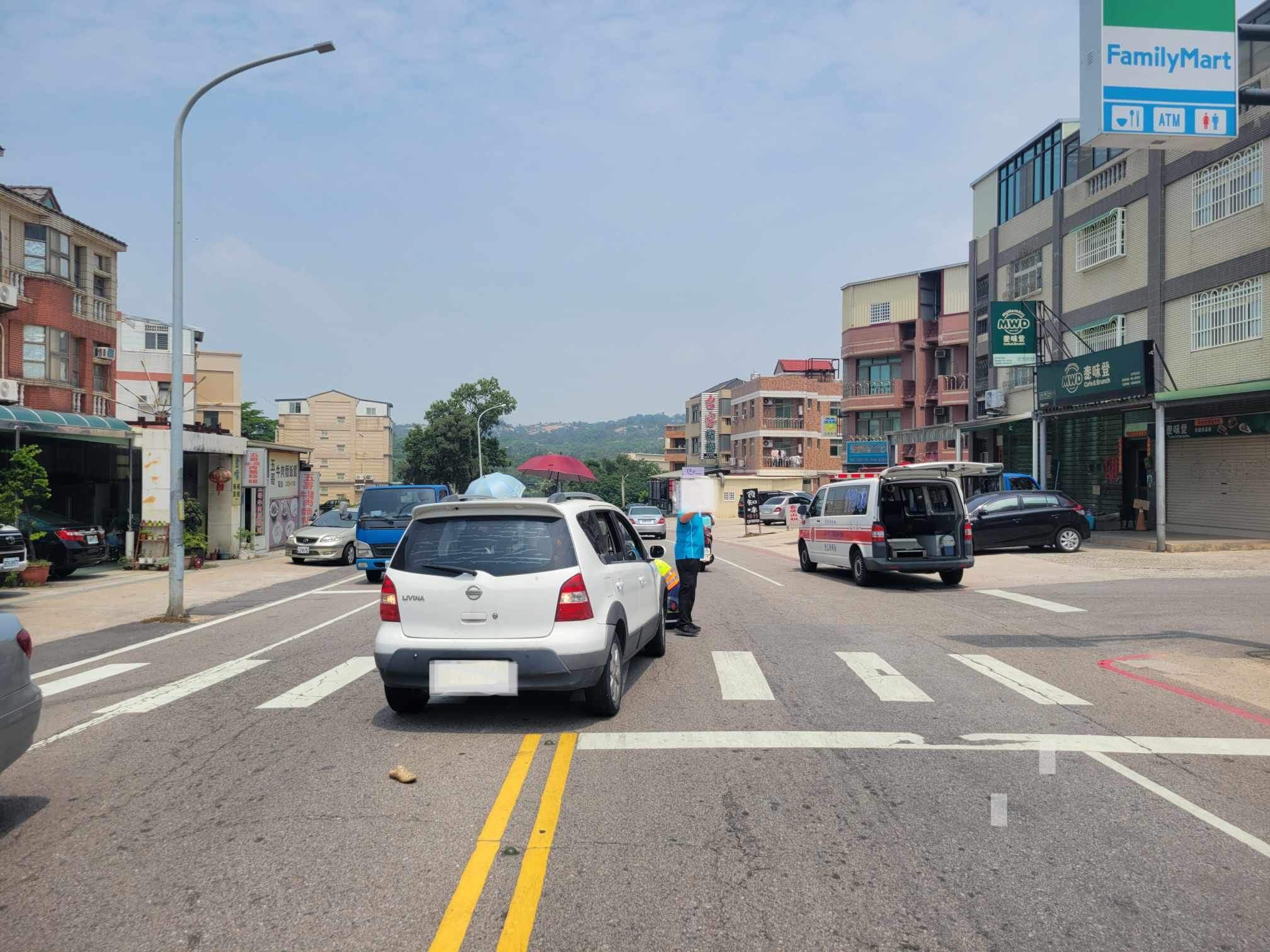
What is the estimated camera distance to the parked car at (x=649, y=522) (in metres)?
37.3

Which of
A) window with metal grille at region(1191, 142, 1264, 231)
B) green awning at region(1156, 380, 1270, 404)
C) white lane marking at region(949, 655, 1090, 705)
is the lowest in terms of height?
white lane marking at region(949, 655, 1090, 705)

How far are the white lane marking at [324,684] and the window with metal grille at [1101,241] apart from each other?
2651cm

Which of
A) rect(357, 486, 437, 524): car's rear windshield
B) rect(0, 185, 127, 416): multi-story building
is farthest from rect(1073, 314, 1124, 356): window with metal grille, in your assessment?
rect(0, 185, 127, 416): multi-story building

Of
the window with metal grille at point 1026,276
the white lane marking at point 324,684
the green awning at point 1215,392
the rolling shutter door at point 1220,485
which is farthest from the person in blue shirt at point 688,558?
the window with metal grille at point 1026,276

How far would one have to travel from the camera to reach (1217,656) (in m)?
9.78

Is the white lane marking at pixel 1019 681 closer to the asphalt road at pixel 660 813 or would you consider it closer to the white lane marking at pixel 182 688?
the asphalt road at pixel 660 813

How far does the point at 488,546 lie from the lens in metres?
6.92

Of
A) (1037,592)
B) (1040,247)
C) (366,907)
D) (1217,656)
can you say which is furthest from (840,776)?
(1040,247)

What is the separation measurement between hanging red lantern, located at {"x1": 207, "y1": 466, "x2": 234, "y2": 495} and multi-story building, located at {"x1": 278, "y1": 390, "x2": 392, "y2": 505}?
205ft

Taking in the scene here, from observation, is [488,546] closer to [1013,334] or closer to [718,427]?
[1013,334]

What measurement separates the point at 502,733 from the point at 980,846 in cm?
334

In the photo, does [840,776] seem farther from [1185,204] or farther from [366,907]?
[1185,204]

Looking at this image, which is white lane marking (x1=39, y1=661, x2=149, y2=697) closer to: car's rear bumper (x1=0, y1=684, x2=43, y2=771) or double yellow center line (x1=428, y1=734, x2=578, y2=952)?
car's rear bumper (x1=0, y1=684, x2=43, y2=771)

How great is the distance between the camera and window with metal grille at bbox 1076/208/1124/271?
28.3 metres
